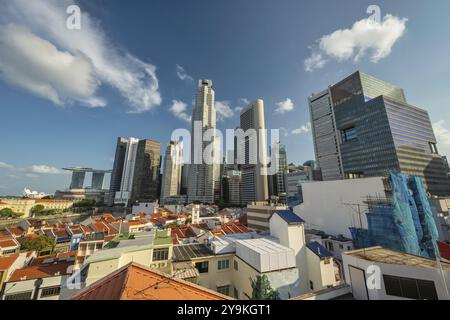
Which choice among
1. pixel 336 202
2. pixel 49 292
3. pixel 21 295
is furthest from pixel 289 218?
pixel 21 295

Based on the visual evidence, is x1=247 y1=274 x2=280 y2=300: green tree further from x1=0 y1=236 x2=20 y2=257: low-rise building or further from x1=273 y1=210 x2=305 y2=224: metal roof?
x1=0 y1=236 x2=20 y2=257: low-rise building

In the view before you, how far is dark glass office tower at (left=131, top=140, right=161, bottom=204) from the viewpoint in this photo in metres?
118

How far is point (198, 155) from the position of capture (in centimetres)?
10812

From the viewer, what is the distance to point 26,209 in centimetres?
6981

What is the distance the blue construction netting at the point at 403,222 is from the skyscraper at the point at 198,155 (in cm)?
9250

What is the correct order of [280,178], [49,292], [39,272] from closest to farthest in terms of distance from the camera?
[49,292], [39,272], [280,178]

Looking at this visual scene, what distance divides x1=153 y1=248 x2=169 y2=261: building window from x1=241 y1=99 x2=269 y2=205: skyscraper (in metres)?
87.8

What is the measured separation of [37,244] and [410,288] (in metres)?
39.5

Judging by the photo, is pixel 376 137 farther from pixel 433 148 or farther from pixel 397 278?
pixel 397 278

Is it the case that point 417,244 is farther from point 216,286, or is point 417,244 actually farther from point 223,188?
point 223,188

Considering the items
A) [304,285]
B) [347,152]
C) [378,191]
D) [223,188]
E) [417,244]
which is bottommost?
[304,285]

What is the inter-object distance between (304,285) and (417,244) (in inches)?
672

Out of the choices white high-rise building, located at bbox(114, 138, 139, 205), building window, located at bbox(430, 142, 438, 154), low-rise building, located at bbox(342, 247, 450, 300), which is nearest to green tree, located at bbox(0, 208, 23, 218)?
white high-rise building, located at bbox(114, 138, 139, 205)
